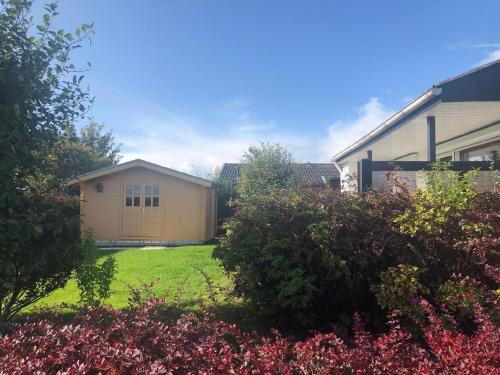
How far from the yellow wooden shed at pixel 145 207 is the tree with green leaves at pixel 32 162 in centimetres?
1259

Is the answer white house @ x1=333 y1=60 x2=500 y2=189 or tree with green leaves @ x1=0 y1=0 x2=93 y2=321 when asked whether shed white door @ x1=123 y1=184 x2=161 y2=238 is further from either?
tree with green leaves @ x1=0 y1=0 x2=93 y2=321

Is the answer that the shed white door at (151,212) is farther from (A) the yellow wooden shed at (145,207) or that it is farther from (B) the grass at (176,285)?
(B) the grass at (176,285)

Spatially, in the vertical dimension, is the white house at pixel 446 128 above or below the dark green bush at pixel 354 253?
above

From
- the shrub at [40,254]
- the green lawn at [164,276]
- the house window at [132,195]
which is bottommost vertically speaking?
the green lawn at [164,276]

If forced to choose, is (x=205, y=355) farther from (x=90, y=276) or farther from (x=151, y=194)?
(x=151, y=194)

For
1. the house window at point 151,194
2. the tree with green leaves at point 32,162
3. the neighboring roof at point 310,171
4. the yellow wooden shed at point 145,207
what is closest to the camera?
the tree with green leaves at point 32,162

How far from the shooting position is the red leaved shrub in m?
2.19

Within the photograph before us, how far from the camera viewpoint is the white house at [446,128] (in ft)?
19.6

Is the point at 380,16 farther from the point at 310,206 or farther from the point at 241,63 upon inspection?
the point at 310,206

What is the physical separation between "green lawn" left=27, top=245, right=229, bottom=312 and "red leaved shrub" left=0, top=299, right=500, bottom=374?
1.78m

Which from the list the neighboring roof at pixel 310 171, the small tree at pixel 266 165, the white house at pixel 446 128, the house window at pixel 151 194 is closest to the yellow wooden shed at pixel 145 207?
the house window at pixel 151 194

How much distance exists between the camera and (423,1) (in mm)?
7867

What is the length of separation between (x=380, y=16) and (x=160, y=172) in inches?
449

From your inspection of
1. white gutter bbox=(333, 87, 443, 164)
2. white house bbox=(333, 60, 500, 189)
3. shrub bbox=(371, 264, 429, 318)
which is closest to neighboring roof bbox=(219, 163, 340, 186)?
white house bbox=(333, 60, 500, 189)
